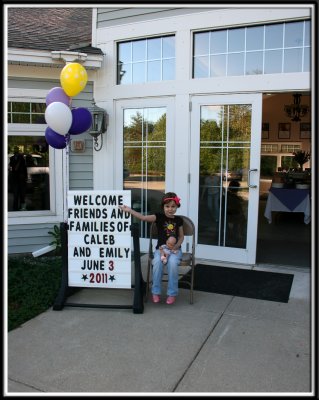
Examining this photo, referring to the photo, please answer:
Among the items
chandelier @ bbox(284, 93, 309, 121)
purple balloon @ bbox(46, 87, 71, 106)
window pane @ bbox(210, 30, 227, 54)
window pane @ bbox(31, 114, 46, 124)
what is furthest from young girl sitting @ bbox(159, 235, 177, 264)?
chandelier @ bbox(284, 93, 309, 121)

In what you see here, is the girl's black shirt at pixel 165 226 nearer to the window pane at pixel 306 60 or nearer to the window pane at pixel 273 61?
the window pane at pixel 273 61

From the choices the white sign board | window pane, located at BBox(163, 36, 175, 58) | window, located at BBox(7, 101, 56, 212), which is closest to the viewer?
the white sign board

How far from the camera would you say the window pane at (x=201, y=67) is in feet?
16.3

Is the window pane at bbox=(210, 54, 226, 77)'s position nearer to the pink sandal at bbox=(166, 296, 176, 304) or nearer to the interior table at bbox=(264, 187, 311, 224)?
the pink sandal at bbox=(166, 296, 176, 304)

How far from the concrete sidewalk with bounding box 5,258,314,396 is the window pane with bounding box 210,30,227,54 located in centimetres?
303

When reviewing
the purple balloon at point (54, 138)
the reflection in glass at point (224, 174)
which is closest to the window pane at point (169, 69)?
the reflection in glass at point (224, 174)

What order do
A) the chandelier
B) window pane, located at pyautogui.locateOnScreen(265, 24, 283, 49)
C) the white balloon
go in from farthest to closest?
the chandelier < window pane, located at pyautogui.locateOnScreen(265, 24, 283, 49) < the white balloon

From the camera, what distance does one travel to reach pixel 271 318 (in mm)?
3475

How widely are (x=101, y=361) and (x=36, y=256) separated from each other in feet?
9.94

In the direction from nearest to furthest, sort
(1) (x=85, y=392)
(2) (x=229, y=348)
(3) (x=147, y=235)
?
1. (1) (x=85, y=392)
2. (2) (x=229, y=348)
3. (3) (x=147, y=235)

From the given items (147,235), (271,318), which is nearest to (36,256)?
(147,235)

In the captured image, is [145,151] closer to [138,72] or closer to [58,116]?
[138,72]

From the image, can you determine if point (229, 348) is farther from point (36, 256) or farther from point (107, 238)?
point (36, 256)

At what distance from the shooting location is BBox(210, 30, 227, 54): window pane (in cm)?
487
